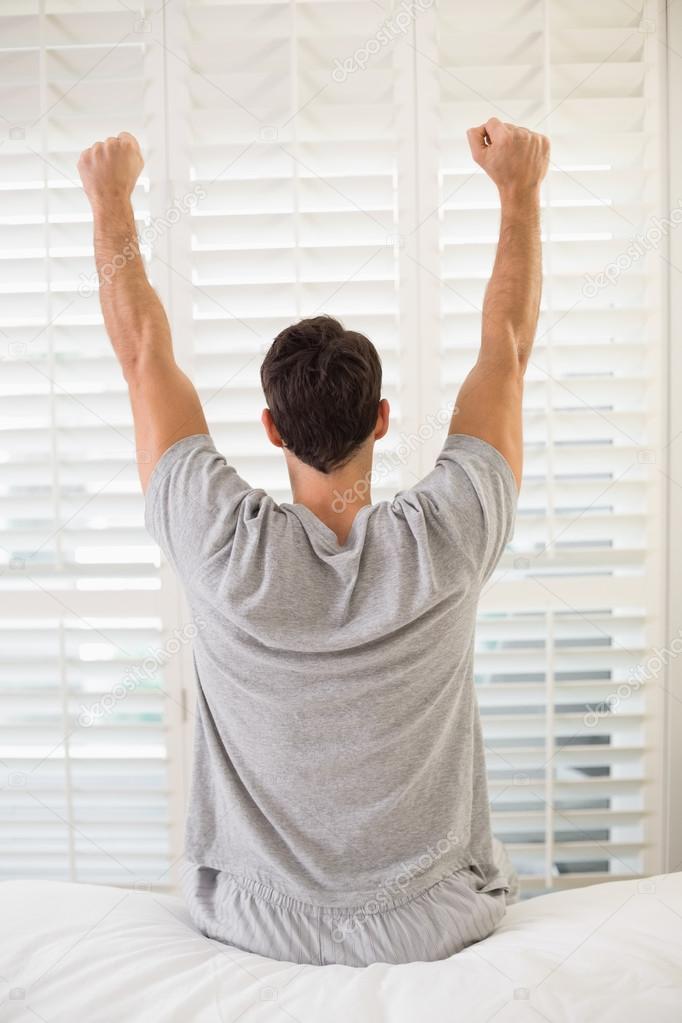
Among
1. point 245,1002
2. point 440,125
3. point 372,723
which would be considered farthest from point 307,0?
point 245,1002

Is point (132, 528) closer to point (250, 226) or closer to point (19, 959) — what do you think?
point (250, 226)

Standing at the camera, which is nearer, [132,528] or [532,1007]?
[532,1007]

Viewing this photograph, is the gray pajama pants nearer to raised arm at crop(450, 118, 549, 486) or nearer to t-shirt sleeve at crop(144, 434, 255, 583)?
t-shirt sleeve at crop(144, 434, 255, 583)

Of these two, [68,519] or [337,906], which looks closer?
[337,906]

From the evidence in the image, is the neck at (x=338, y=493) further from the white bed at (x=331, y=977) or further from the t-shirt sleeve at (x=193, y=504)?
the white bed at (x=331, y=977)

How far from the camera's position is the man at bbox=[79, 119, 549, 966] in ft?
2.92

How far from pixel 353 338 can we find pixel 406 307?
2.28 feet

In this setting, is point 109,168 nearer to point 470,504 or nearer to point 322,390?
point 322,390

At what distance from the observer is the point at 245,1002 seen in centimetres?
81

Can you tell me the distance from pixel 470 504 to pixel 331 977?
51 centimetres

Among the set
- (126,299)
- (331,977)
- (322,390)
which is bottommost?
(331,977)

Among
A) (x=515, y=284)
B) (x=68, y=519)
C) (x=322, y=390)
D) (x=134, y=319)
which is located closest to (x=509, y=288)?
(x=515, y=284)

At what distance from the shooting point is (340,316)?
5.32 ft

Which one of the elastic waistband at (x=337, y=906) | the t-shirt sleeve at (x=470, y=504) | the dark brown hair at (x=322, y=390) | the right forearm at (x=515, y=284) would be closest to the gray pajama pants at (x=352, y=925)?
the elastic waistband at (x=337, y=906)
